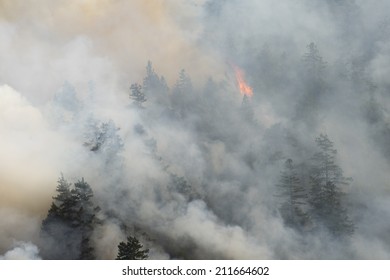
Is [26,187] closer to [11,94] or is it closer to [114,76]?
[11,94]

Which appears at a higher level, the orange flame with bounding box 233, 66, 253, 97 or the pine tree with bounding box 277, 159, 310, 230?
the orange flame with bounding box 233, 66, 253, 97

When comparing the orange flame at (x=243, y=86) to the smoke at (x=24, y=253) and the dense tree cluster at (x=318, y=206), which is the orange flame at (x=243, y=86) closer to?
the dense tree cluster at (x=318, y=206)

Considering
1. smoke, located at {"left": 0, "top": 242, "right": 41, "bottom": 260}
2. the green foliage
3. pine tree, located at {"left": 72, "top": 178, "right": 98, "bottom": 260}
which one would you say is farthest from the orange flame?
smoke, located at {"left": 0, "top": 242, "right": 41, "bottom": 260}

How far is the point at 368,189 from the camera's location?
221ft

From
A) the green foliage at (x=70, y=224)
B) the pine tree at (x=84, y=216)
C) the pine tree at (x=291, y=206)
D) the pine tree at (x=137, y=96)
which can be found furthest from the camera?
the pine tree at (x=137, y=96)

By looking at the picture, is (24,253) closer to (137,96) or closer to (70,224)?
A: (70,224)

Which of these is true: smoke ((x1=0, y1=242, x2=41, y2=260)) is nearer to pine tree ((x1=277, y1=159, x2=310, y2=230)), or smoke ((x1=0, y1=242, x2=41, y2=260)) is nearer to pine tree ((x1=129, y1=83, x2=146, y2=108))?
pine tree ((x1=129, y1=83, x2=146, y2=108))

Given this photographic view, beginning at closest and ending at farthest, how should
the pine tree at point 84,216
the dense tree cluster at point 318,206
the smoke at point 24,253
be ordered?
the smoke at point 24,253 → the pine tree at point 84,216 → the dense tree cluster at point 318,206

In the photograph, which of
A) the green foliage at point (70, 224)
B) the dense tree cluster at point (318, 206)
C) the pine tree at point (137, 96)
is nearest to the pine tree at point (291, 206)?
the dense tree cluster at point (318, 206)

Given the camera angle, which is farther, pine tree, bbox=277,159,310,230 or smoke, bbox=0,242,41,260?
pine tree, bbox=277,159,310,230

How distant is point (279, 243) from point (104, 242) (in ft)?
75.0

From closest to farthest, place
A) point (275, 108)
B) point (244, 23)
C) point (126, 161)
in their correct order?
point (126, 161) < point (275, 108) < point (244, 23)
